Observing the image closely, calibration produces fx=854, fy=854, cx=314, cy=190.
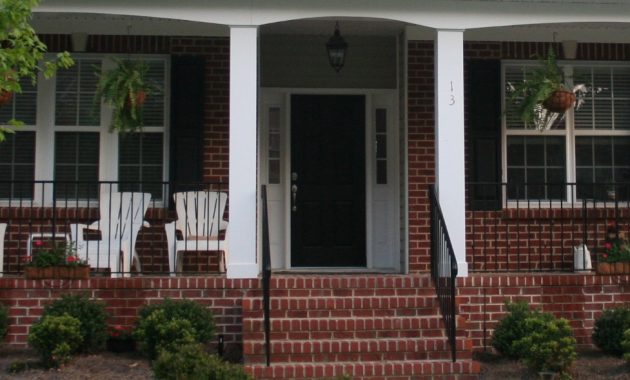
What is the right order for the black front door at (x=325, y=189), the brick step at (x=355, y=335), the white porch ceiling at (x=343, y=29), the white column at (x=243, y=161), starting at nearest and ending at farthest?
the brick step at (x=355, y=335) < the white column at (x=243, y=161) < the white porch ceiling at (x=343, y=29) < the black front door at (x=325, y=189)

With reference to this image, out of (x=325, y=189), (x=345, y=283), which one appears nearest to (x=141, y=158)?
(x=325, y=189)

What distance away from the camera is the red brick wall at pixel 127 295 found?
26.7 feet

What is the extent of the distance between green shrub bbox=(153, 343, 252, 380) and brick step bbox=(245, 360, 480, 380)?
101cm

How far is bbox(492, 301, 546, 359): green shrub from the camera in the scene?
300 inches

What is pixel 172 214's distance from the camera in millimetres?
9359

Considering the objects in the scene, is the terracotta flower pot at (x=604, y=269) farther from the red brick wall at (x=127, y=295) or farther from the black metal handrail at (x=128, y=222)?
the black metal handrail at (x=128, y=222)

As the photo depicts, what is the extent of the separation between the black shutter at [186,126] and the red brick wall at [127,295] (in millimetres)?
1561

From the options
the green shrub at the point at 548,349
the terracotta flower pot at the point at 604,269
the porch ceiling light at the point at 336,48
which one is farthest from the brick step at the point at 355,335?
the porch ceiling light at the point at 336,48

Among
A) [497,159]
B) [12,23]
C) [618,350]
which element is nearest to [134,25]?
[12,23]

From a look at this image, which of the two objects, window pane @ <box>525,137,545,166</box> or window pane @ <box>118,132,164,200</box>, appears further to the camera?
window pane @ <box>525,137,545,166</box>

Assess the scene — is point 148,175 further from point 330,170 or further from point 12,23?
point 12,23

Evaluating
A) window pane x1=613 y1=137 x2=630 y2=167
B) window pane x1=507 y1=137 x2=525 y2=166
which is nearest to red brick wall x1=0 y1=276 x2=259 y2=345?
window pane x1=507 y1=137 x2=525 y2=166

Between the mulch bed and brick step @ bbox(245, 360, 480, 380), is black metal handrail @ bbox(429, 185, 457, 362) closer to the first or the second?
brick step @ bbox(245, 360, 480, 380)

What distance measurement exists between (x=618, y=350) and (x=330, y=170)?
150 inches
